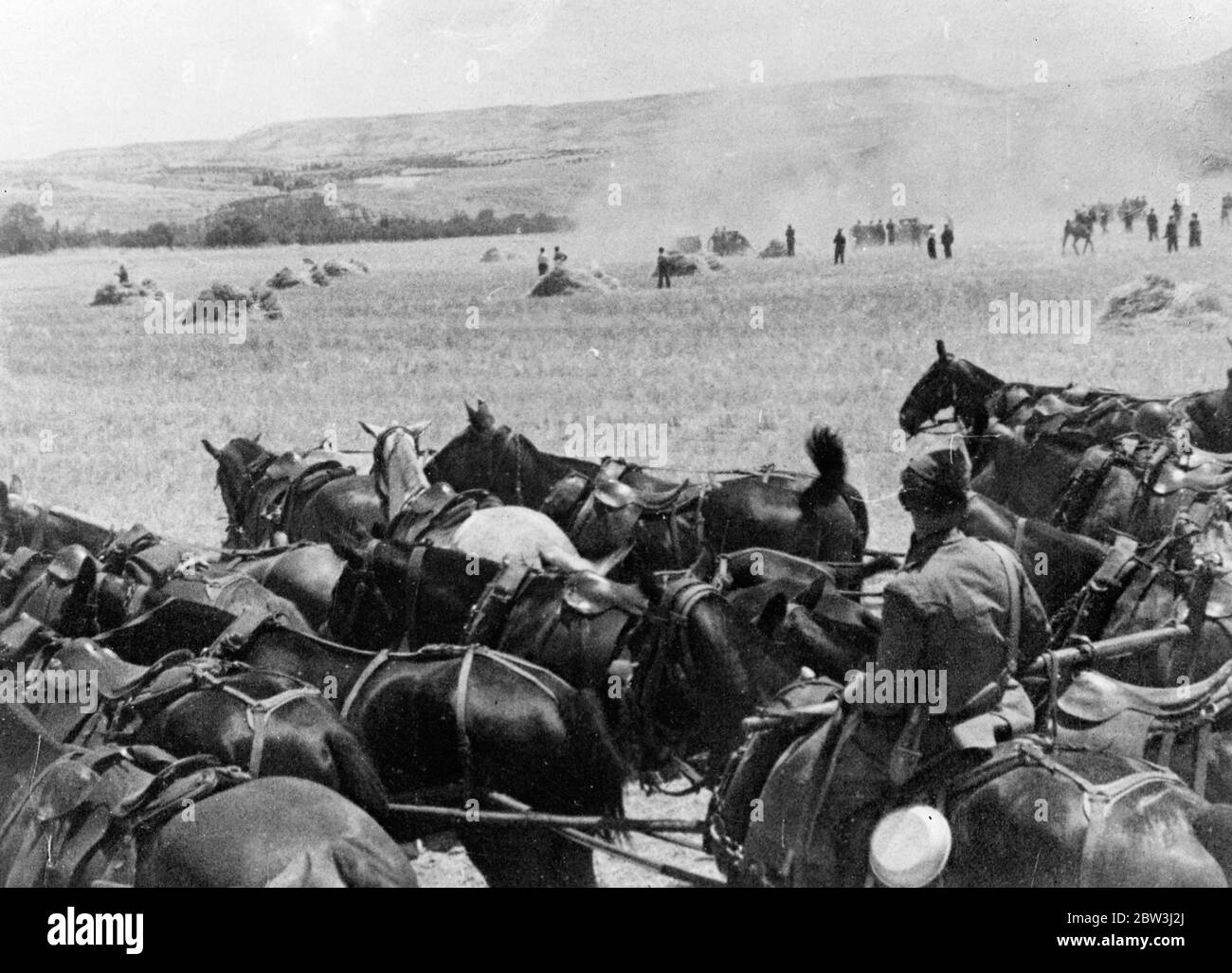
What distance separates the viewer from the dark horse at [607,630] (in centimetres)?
551

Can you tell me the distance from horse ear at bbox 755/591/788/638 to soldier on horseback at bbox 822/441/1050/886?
Answer: 101cm

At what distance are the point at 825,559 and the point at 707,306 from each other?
3873mm

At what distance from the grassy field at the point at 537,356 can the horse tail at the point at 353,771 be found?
23.2 feet

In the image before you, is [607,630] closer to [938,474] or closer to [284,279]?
[938,474]

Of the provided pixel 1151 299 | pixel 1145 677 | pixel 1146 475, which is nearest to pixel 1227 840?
pixel 1145 677

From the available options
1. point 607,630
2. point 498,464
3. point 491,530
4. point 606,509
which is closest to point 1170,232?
point 606,509

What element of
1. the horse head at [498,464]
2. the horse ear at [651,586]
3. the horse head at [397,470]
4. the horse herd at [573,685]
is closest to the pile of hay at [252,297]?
the horse head at [498,464]

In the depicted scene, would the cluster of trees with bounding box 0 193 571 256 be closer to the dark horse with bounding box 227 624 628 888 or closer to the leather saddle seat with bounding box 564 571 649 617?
the leather saddle seat with bounding box 564 571 649 617

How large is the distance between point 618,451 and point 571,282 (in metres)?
1.76

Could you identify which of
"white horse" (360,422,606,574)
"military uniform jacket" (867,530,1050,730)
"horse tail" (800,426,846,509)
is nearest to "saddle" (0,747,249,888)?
"military uniform jacket" (867,530,1050,730)

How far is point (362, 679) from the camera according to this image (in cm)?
552
